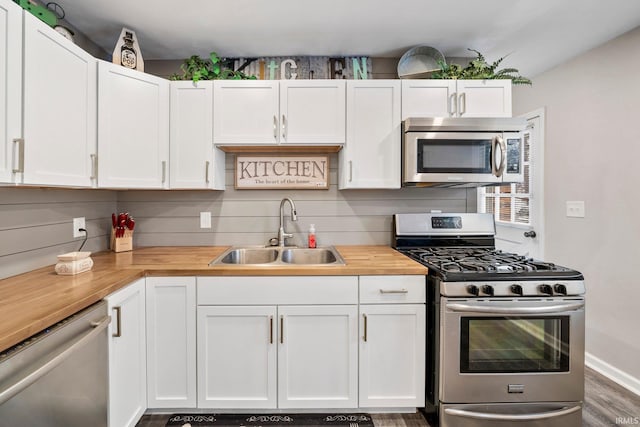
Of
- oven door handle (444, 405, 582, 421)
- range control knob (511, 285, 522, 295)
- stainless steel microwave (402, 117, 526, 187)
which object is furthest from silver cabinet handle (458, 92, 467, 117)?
oven door handle (444, 405, 582, 421)

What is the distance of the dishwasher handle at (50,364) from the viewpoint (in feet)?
3.03

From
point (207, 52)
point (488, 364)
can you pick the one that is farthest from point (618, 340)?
point (207, 52)

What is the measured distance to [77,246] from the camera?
208cm

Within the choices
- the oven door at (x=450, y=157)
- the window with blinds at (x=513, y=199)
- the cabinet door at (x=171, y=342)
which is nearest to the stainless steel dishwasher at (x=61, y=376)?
the cabinet door at (x=171, y=342)

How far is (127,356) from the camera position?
5.31 ft

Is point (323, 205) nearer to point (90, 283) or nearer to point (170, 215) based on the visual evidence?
point (170, 215)

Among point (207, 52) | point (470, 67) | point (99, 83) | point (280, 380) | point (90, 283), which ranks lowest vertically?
point (280, 380)

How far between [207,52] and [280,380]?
2.33m

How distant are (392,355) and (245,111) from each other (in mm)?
1789

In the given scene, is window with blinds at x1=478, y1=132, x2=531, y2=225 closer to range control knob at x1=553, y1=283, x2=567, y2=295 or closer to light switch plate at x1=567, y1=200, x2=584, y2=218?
light switch plate at x1=567, y1=200, x2=584, y2=218

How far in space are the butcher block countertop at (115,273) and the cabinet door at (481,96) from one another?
113 centimetres

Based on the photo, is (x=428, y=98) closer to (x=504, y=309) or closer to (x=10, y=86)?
(x=504, y=309)

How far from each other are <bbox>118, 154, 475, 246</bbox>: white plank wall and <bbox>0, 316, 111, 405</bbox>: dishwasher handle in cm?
119

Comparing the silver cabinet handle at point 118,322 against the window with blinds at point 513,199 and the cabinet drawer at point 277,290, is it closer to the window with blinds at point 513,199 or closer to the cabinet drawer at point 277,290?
the cabinet drawer at point 277,290
